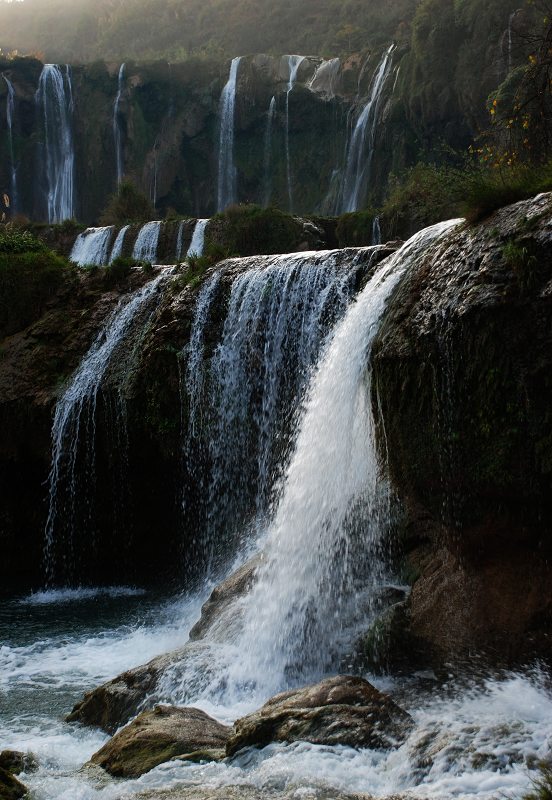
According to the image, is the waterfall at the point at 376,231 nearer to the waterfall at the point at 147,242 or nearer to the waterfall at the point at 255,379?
the waterfall at the point at 147,242

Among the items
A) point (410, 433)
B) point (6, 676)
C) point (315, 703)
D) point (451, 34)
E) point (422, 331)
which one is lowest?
point (6, 676)

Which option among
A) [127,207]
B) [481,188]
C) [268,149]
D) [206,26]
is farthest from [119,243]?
[206,26]

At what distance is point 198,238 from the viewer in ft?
55.8

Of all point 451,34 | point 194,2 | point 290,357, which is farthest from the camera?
point 194,2

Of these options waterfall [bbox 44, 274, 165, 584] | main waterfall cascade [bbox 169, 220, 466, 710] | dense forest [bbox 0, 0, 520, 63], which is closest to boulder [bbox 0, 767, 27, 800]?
main waterfall cascade [bbox 169, 220, 466, 710]

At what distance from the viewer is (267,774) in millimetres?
4062

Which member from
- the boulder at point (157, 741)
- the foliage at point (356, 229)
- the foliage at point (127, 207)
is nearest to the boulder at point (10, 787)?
the boulder at point (157, 741)

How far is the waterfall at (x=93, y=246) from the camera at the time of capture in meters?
18.0

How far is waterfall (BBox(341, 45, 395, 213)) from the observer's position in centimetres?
2364

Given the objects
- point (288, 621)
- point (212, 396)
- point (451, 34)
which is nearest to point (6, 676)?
point (288, 621)

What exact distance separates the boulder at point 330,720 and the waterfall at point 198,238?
13148 millimetres

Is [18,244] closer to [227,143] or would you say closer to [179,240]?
[179,240]

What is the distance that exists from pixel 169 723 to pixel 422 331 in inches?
135

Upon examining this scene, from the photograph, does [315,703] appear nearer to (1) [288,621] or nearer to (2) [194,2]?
(1) [288,621]
